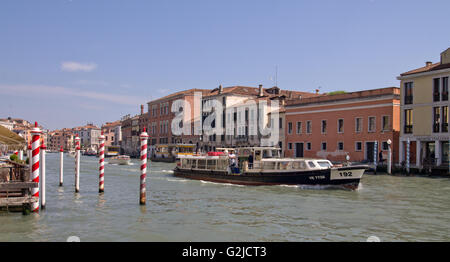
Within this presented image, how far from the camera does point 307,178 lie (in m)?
22.2

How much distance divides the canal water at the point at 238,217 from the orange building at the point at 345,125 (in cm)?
1791

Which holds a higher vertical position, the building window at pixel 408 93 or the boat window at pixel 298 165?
the building window at pixel 408 93

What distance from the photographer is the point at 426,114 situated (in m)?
34.6

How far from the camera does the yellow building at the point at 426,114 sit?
33.3 m

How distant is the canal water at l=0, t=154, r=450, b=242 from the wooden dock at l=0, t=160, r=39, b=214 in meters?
0.34

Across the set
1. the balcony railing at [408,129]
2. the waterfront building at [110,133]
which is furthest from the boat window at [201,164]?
the waterfront building at [110,133]

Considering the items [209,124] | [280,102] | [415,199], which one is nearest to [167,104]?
[209,124]

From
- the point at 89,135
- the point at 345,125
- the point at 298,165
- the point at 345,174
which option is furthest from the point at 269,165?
the point at 89,135

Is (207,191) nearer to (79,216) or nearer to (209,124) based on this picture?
(79,216)

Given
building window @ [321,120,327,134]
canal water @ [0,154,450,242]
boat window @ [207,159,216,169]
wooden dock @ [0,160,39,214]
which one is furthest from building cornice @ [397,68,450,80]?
wooden dock @ [0,160,39,214]

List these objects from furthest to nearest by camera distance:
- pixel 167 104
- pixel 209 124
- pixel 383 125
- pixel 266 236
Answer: pixel 167 104, pixel 209 124, pixel 383 125, pixel 266 236

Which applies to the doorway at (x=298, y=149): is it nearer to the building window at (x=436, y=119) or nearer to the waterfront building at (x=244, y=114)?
the waterfront building at (x=244, y=114)

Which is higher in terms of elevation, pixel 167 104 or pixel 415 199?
pixel 167 104

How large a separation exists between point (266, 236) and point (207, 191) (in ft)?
35.3
